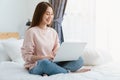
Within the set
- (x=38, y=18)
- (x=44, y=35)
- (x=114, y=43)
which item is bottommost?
(x=114, y=43)

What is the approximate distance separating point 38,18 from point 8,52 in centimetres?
77

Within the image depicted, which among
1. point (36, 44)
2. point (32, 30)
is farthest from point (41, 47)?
point (32, 30)

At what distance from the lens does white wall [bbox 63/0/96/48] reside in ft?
11.3

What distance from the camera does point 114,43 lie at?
3301mm

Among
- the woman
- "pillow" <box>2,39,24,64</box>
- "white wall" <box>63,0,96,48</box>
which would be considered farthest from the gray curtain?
the woman

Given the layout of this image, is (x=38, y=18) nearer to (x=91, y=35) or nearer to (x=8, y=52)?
(x=8, y=52)

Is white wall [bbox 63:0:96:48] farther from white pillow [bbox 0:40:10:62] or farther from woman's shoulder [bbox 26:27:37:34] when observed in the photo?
woman's shoulder [bbox 26:27:37:34]

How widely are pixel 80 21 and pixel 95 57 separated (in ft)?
3.46

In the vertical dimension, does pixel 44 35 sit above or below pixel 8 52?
above

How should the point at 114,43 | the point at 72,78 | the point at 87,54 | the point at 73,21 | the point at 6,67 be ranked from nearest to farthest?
the point at 72,78 < the point at 6,67 < the point at 87,54 < the point at 114,43 < the point at 73,21

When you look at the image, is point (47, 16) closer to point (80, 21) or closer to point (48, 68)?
point (48, 68)

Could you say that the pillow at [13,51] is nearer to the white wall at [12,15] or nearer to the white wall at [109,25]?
the white wall at [12,15]

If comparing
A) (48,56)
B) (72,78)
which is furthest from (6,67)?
(72,78)

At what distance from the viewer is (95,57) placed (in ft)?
8.46
